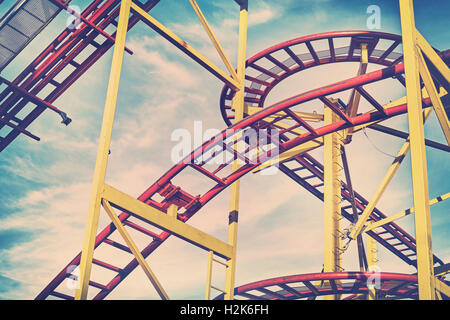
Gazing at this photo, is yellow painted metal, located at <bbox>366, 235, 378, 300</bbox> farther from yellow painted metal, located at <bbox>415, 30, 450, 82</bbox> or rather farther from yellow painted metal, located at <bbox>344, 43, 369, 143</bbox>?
yellow painted metal, located at <bbox>415, 30, 450, 82</bbox>

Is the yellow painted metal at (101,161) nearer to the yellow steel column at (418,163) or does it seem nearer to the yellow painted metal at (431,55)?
the yellow steel column at (418,163)

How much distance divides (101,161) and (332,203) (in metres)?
9.05

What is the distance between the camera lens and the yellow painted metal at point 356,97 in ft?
52.1

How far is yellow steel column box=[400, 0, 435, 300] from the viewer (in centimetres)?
820

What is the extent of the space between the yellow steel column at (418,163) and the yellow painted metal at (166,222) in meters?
5.11

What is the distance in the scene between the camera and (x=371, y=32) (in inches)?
603

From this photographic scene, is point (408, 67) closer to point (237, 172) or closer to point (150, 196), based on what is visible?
point (237, 172)

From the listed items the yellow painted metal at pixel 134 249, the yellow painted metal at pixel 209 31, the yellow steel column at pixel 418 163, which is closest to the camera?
the yellow steel column at pixel 418 163

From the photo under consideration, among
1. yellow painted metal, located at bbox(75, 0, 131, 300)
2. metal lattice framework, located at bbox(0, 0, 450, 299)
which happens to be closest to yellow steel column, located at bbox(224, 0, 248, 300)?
metal lattice framework, located at bbox(0, 0, 450, 299)

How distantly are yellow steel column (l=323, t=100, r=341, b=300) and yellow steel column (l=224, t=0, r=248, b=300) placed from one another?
3568 mm

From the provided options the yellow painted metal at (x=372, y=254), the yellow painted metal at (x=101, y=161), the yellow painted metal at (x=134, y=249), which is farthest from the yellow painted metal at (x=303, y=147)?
the yellow painted metal at (x=101, y=161)

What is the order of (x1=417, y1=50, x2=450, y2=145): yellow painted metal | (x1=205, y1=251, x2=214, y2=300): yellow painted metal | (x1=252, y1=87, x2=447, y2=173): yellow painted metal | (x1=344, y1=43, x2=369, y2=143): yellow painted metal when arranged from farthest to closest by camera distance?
(x1=344, y1=43, x2=369, y2=143): yellow painted metal
(x1=252, y1=87, x2=447, y2=173): yellow painted metal
(x1=205, y1=251, x2=214, y2=300): yellow painted metal
(x1=417, y1=50, x2=450, y2=145): yellow painted metal

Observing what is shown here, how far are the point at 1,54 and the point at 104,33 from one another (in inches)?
124
